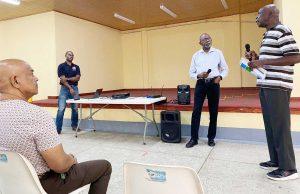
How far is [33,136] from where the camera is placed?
1.07m

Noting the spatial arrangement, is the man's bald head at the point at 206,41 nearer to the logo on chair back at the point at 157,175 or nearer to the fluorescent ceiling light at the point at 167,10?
the logo on chair back at the point at 157,175

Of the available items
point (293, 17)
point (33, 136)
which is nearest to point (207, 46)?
point (293, 17)

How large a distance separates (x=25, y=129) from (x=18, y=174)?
0.65ft

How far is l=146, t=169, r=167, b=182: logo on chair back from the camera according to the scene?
3.06 ft

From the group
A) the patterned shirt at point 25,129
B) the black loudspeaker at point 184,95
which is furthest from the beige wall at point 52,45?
the patterned shirt at point 25,129

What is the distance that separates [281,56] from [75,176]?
188cm

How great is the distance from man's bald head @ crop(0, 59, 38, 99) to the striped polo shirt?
6.19 feet

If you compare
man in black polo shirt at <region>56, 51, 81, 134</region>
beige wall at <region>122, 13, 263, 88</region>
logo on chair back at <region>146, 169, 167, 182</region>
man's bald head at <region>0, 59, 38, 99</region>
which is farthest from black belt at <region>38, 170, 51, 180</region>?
beige wall at <region>122, 13, 263, 88</region>

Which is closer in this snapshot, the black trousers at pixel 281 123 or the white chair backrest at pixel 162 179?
the white chair backrest at pixel 162 179

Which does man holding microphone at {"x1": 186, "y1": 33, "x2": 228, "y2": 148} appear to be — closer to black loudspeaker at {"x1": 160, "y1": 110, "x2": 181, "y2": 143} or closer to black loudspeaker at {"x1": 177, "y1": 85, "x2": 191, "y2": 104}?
black loudspeaker at {"x1": 160, "y1": 110, "x2": 181, "y2": 143}

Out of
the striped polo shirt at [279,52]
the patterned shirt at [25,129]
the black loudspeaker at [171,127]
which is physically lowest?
the black loudspeaker at [171,127]

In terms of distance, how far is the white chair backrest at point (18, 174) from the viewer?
104 centimetres

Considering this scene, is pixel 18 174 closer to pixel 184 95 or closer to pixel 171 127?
pixel 171 127

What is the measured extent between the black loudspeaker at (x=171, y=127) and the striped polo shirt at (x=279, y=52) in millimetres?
1627
